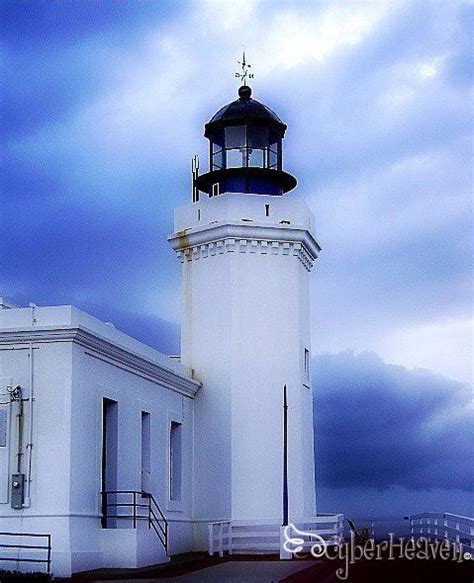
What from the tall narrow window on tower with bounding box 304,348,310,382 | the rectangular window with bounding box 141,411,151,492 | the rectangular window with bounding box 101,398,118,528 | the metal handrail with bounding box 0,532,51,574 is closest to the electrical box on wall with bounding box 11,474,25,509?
the metal handrail with bounding box 0,532,51,574

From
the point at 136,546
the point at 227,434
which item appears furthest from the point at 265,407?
the point at 136,546

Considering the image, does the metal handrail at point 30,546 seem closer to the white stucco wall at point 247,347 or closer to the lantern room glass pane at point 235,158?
the white stucco wall at point 247,347

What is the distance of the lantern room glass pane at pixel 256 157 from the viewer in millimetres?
26400

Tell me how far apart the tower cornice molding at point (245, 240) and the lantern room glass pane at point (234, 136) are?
2.48m

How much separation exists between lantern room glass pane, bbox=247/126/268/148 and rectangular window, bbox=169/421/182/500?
25.3ft

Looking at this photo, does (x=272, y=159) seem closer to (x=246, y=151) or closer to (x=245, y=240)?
(x=246, y=151)

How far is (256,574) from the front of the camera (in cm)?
1611

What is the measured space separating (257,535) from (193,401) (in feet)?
13.7

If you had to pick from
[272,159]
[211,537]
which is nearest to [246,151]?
[272,159]

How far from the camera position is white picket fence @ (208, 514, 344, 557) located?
72.2 ft

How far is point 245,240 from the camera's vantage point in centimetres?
2541

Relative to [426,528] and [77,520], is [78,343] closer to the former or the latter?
[77,520]

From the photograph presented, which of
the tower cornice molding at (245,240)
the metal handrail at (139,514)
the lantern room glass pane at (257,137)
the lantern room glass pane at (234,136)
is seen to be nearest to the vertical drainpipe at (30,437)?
the metal handrail at (139,514)

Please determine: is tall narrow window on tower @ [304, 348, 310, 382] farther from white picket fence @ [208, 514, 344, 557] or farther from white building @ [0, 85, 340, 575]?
white picket fence @ [208, 514, 344, 557]
